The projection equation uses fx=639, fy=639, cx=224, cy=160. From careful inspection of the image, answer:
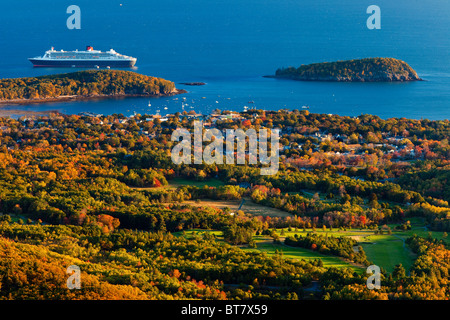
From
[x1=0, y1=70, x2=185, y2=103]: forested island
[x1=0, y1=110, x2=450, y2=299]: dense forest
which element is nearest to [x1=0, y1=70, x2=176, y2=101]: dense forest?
[x1=0, y1=70, x2=185, y2=103]: forested island

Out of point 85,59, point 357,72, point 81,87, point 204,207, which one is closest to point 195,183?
point 204,207

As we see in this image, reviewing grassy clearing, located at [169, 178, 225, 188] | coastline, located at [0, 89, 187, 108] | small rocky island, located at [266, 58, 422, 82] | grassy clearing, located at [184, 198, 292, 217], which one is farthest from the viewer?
small rocky island, located at [266, 58, 422, 82]

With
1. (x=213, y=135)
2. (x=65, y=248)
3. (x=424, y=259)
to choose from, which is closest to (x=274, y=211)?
(x=424, y=259)

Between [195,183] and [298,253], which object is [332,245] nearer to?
[298,253]

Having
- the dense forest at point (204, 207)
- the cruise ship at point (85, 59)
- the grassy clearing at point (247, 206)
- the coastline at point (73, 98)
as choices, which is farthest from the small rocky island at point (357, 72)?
the grassy clearing at point (247, 206)

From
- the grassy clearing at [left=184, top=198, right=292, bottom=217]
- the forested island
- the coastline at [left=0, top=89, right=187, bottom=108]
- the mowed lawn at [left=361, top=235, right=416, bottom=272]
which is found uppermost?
the forested island

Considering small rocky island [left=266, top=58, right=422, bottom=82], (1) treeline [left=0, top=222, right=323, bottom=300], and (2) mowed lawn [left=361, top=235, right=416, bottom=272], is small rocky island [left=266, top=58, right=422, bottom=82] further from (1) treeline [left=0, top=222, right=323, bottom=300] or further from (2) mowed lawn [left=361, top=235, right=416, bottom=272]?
(1) treeline [left=0, top=222, right=323, bottom=300]
